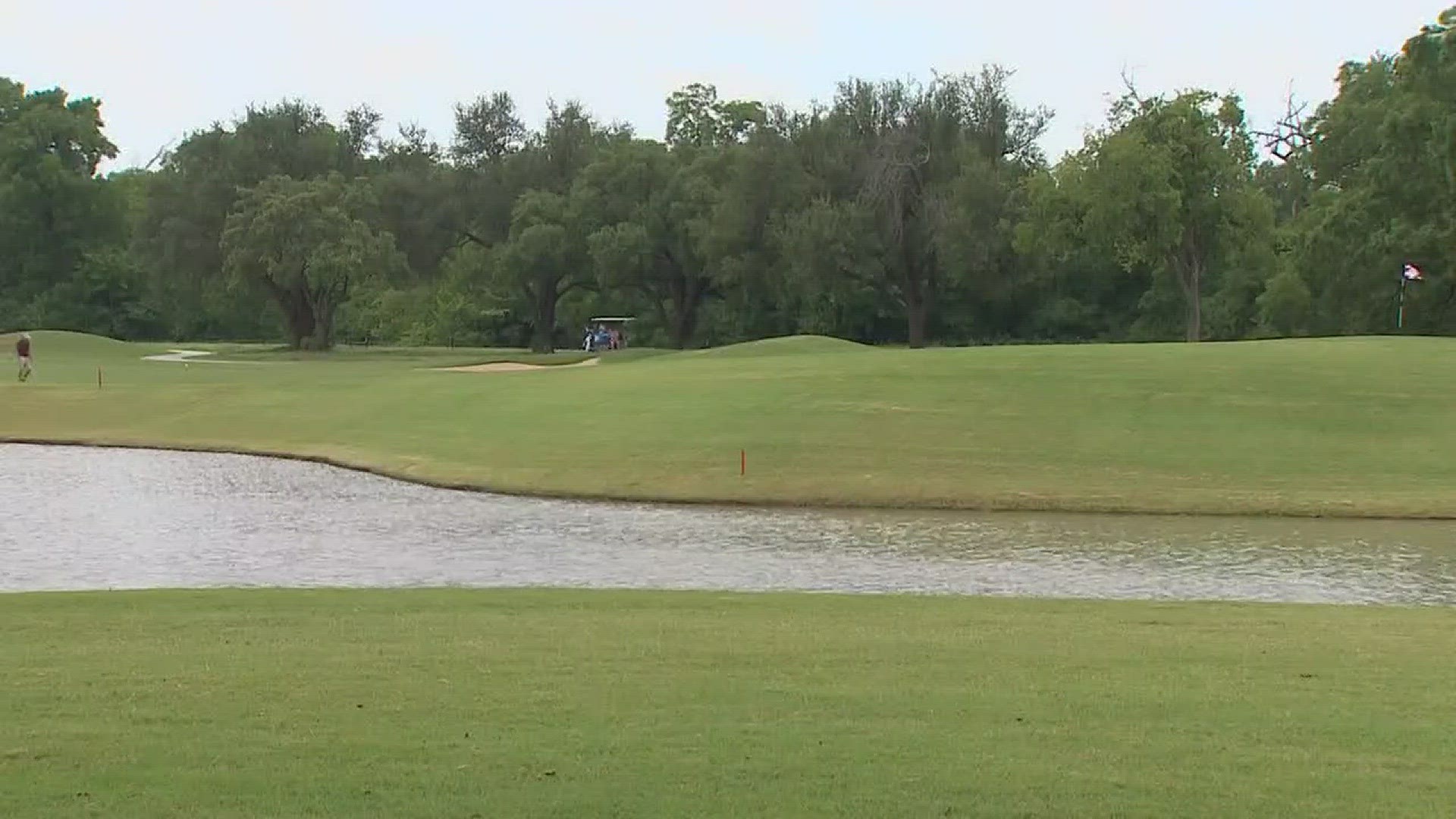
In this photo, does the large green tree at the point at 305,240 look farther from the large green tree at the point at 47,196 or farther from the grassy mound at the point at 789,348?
the large green tree at the point at 47,196

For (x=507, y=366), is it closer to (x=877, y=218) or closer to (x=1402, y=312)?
Answer: (x=877, y=218)

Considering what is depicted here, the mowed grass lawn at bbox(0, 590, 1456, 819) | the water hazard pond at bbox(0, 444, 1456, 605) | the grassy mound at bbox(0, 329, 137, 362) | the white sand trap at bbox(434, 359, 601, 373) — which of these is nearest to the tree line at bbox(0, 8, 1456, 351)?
the grassy mound at bbox(0, 329, 137, 362)

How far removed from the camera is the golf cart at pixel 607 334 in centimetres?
8656

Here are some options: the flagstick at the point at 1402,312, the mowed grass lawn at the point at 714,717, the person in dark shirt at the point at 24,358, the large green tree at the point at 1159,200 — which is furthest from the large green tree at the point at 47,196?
the mowed grass lawn at the point at 714,717

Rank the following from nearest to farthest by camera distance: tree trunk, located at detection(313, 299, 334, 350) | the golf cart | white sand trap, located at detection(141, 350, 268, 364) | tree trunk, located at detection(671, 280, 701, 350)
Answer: white sand trap, located at detection(141, 350, 268, 364) < tree trunk, located at detection(313, 299, 334, 350) < tree trunk, located at detection(671, 280, 701, 350) < the golf cart

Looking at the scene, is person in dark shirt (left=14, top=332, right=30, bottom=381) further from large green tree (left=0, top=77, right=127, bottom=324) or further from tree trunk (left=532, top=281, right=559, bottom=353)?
large green tree (left=0, top=77, right=127, bottom=324)

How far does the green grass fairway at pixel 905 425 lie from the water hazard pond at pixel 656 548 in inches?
65.3

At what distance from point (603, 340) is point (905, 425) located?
5801 centimetres

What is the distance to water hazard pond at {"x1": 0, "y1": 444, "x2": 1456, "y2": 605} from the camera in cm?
1703

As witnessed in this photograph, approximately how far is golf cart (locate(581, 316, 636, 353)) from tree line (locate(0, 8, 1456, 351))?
172cm

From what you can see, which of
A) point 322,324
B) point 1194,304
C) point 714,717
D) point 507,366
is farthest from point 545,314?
point 714,717

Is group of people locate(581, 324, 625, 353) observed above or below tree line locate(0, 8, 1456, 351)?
below

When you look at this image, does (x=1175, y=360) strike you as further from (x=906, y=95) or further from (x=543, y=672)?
(x=906, y=95)

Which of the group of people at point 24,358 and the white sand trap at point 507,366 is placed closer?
the group of people at point 24,358
